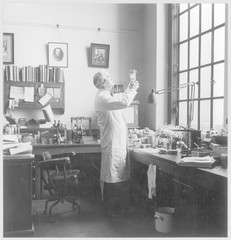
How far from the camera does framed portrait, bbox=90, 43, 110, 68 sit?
216 inches

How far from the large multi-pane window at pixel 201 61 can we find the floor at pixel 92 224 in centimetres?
123

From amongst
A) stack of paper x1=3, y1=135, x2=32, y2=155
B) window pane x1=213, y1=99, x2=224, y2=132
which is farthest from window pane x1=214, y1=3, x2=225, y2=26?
stack of paper x1=3, y1=135, x2=32, y2=155

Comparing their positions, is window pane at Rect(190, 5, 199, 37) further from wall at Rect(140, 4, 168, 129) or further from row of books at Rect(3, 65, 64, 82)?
row of books at Rect(3, 65, 64, 82)

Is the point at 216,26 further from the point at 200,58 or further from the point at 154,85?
the point at 154,85

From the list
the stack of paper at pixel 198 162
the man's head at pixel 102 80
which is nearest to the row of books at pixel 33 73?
the man's head at pixel 102 80

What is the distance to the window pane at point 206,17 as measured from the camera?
4.27m

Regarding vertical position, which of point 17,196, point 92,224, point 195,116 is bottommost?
point 92,224

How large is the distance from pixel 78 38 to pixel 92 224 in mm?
3143

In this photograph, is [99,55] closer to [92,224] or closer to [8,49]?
[8,49]

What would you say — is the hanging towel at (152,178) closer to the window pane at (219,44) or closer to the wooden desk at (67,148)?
the wooden desk at (67,148)

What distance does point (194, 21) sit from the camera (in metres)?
4.65

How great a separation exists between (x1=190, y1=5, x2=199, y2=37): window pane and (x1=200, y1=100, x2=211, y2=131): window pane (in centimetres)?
102

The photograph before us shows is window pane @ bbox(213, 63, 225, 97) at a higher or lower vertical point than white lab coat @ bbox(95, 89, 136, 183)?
higher

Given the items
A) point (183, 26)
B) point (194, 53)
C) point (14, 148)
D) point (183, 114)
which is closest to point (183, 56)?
point (194, 53)
